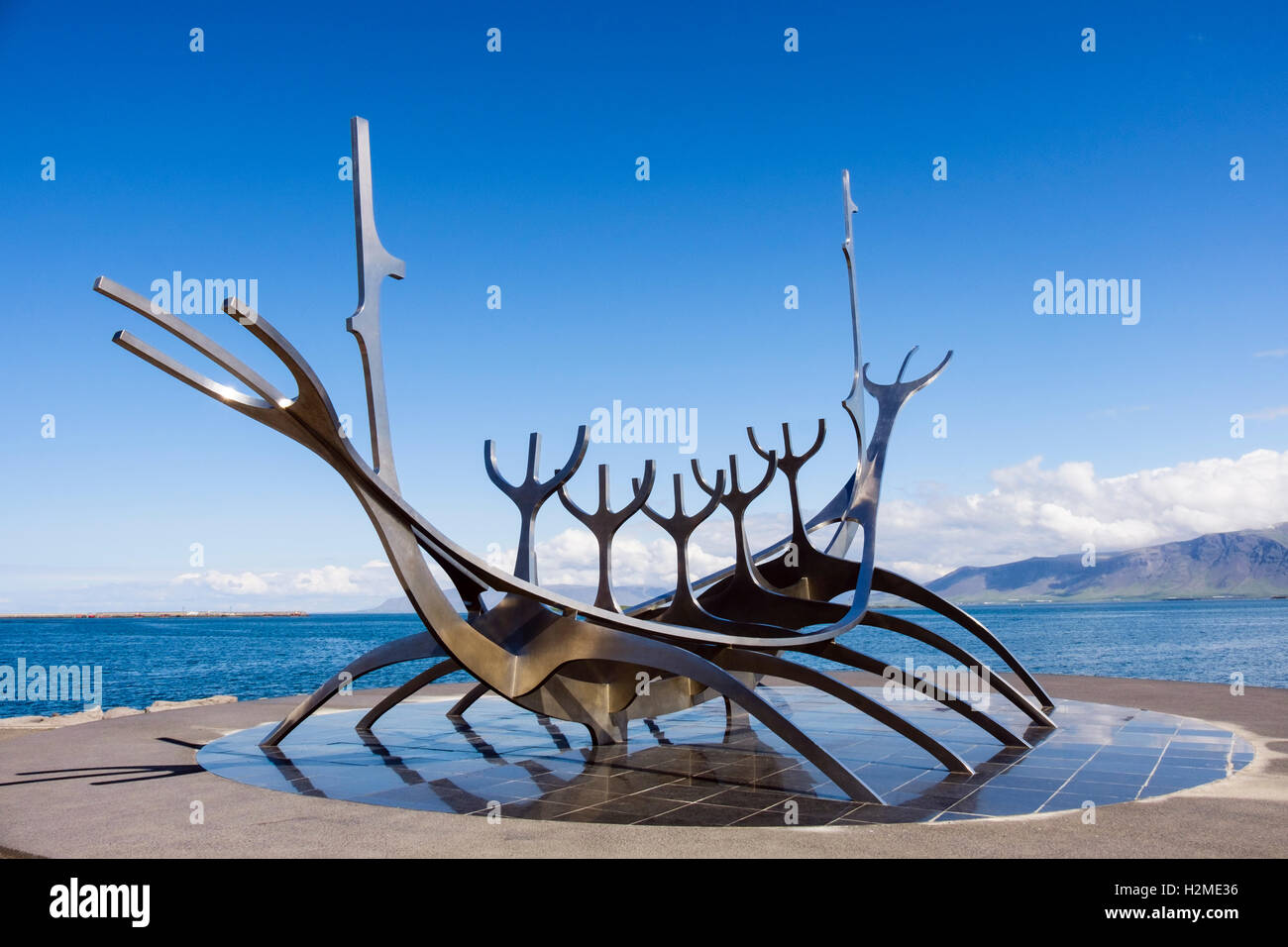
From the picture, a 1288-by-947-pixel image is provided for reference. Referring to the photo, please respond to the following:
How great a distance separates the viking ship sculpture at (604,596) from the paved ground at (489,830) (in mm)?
1618

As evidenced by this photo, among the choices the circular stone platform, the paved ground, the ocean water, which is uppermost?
the paved ground

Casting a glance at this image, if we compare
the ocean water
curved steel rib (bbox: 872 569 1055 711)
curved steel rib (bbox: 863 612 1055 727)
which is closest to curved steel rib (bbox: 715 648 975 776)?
curved steel rib (bbox: 863 612 1055 727)

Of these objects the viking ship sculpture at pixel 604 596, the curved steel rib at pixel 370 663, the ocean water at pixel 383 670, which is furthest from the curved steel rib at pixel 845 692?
the ocean water at pixel 383 670

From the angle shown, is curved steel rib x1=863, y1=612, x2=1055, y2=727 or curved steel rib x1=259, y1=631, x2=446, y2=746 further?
curved steel rib x1=863, y1=612, x2=1055, y2=727

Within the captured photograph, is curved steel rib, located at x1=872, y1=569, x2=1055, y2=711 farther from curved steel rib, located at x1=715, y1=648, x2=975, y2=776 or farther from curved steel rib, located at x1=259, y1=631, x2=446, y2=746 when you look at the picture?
curved steel rib, located at x1=259, y1=631, x2=446, y2=746

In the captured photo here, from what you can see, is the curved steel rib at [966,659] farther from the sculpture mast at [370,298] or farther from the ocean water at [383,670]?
the ocean water at [383,670]

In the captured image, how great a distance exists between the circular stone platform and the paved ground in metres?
0.37

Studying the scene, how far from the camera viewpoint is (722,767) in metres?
11.1

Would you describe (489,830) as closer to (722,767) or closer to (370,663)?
(722,767)

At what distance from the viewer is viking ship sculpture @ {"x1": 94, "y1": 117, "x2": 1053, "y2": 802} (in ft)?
29.7

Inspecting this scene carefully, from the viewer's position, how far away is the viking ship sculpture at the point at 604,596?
904 cm

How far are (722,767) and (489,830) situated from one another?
12.7 ft
